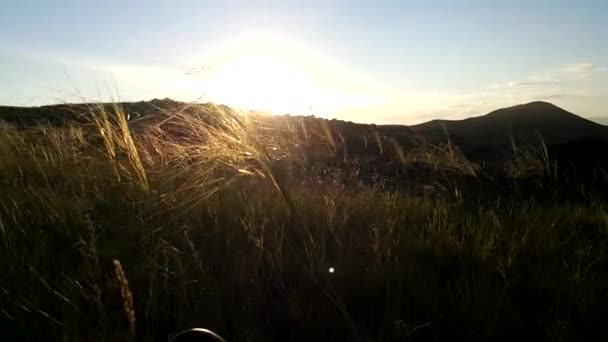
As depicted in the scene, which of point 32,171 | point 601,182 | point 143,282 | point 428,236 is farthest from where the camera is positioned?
point 601,182

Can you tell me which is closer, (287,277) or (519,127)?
(287,277)

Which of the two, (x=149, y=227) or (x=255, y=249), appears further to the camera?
(x=149, y=227)

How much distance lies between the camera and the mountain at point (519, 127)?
19.3 m

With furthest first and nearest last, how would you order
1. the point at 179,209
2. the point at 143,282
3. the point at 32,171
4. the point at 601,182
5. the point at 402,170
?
the point at 601,182, the point at 402,170, the point at 32,171, the point at 179,209, the point at 143,282

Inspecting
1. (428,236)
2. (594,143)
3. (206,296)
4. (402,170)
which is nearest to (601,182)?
(402,170)

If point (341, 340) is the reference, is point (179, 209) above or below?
above

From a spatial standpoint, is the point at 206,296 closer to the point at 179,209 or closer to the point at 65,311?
the point at 65,311

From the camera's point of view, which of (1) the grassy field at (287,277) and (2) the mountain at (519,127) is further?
(2) the mountain at (519,127)

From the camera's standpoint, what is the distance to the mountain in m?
19.3

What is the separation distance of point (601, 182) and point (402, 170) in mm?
3517

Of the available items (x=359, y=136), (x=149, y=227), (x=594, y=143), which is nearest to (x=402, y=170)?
(x=149, y=227)

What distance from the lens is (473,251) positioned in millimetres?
2430

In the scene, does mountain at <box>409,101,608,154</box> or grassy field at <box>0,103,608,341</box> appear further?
mountain at <box>409,101,608,154</box>

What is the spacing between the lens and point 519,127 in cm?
2159
